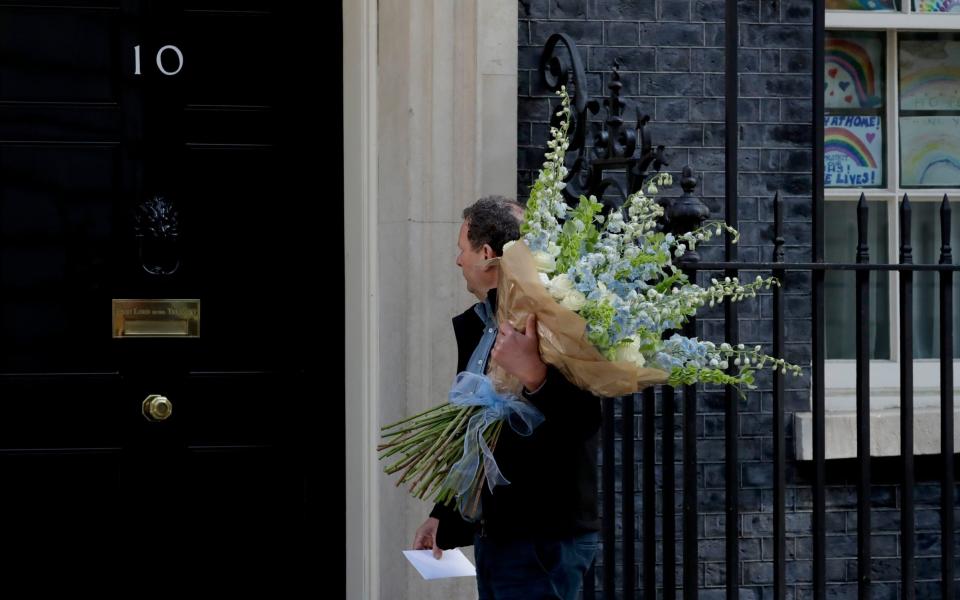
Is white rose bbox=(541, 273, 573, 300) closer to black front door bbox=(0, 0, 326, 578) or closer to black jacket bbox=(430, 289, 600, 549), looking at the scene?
black jacket bbox=(430, 289, 600, 549)

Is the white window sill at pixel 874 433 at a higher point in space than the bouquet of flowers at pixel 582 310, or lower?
lower

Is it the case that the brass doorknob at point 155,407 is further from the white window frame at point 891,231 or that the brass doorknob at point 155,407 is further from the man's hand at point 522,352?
the white window frame at point 891,231

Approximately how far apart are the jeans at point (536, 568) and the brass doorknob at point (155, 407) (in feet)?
6.82

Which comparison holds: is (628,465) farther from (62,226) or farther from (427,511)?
(62,226)

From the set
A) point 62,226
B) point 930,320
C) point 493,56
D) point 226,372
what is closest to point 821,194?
point 493,56

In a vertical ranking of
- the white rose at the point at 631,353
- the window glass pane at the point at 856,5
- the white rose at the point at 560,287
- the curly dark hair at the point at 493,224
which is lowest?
the white rose at the point at 631,353

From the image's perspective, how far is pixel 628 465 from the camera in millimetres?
4430

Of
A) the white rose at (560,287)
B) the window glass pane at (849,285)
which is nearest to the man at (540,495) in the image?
the white rose at (560,287)

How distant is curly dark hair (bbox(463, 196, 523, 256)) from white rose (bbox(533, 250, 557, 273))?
1.19ft

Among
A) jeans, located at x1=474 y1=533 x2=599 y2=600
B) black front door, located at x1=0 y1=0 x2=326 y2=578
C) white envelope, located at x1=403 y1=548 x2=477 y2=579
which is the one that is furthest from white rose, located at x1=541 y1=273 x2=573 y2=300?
black front door, located at x1=0 y1=0 x2=326 y2=578

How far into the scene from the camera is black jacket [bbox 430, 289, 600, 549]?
3.30 meters

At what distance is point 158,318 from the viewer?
5066mm

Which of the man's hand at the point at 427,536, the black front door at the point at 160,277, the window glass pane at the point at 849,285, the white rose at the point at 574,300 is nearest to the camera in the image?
the white rose at the point at 574,300

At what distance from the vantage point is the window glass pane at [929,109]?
5738 millimetres
